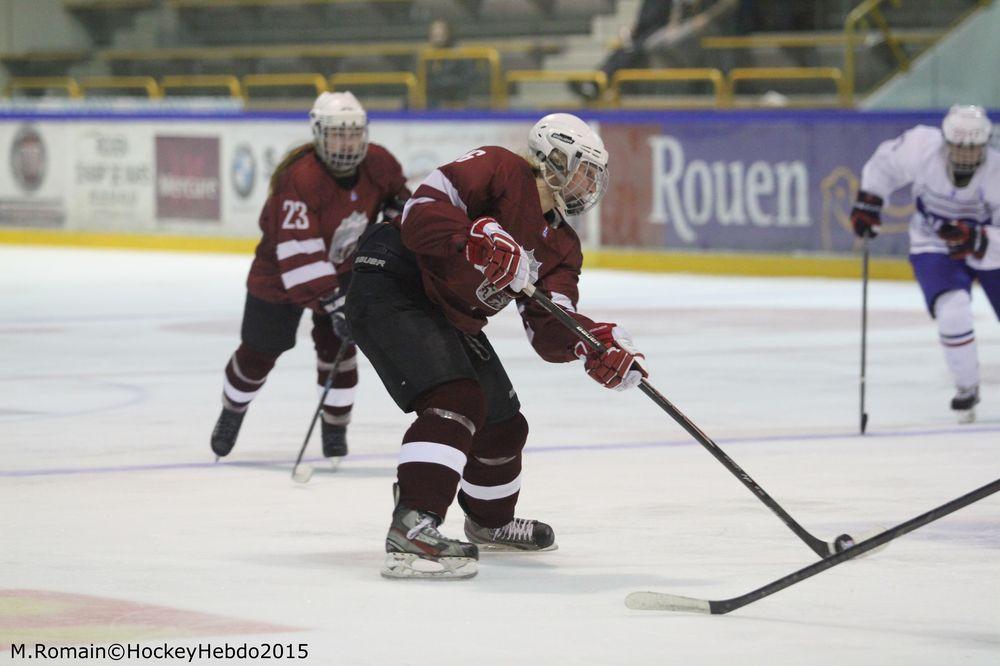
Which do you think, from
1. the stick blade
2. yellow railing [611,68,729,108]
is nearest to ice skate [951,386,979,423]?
the stick blade

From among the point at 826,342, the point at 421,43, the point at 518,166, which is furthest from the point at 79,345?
the point at 421,43

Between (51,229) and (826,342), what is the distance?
33.7ft

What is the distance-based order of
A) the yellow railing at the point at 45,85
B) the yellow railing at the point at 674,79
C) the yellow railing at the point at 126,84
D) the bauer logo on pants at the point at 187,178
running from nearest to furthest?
the yellow railing at the point at 674,79
the bauer logo on pants at the point at 187,178
the yellow railing at the point at 126,84
the yellow railing at the point at 45,85

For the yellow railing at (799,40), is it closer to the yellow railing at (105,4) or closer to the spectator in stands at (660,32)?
the spectator in stands at (660,32)

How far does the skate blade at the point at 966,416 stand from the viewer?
24.0ft

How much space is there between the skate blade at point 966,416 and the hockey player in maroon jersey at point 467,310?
3.07 m

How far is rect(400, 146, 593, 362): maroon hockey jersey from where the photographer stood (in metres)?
4.33

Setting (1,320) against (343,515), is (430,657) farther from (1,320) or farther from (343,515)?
(1,320)

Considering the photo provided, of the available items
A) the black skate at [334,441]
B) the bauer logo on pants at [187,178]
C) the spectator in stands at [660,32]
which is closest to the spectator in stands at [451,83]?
the spectator in stands at [660,32]

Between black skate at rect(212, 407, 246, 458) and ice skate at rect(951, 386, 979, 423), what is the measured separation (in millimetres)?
2879

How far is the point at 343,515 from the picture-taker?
526 cm

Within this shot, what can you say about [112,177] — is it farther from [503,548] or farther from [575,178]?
[575,178]

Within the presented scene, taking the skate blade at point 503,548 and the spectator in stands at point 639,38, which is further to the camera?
the spectator in stands at point 639,38

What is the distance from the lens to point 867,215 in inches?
304
